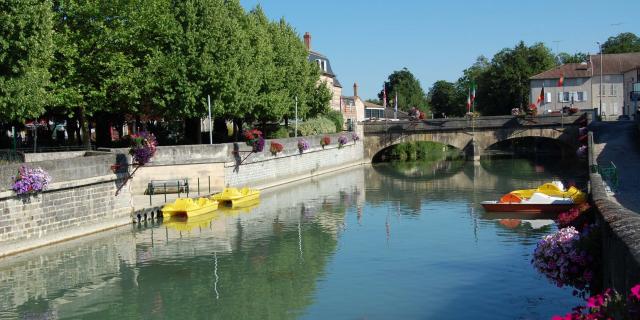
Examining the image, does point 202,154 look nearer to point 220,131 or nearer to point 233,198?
point 233,198

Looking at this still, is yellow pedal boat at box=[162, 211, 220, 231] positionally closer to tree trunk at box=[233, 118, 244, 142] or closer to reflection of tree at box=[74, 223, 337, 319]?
reflection of tree at box=[74, 223, 337, 319]

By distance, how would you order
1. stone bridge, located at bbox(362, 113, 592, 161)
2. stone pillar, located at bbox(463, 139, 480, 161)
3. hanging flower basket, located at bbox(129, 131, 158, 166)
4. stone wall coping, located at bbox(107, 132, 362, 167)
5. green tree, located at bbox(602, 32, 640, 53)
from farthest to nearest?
green tree, located at bbox(602, 32, 640, 53) → stone pillar, located at bbox(463, 139, 480, 161) → stone bridge, located at bbox(362, 113, 592, 161) → stone wall coping, located at bbox(107, 132, 362, 167) → hanging flower basket, located at bbox(129, 131, 158, 166)

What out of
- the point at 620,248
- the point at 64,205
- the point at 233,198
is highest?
the point at 620,248

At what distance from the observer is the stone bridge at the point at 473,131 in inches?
2436

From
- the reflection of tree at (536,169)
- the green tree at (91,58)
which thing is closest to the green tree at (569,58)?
the reflection of tree at (536,169)

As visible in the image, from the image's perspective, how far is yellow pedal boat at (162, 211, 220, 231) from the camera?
1137 inches

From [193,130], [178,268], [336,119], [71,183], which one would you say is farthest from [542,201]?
[336,119]

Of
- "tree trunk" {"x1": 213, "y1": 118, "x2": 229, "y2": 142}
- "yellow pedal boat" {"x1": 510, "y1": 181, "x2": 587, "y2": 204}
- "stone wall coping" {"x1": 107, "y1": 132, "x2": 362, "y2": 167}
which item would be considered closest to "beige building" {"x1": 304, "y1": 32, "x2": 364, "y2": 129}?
"tree trunk" {"x1": 213, "y1": 118, "x2": 229, "y2": 142}

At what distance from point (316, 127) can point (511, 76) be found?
42.8 m

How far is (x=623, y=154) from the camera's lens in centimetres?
3875

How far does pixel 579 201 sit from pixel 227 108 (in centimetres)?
2075

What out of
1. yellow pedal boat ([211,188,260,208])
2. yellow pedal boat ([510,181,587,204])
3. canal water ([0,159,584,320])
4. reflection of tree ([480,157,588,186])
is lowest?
reflection of tree ([480,157,588,186])

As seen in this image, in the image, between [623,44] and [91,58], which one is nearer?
[91,58]

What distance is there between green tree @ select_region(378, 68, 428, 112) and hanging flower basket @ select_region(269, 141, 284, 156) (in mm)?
84953
